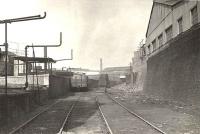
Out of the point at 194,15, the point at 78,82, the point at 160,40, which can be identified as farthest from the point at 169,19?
the point at 78,82

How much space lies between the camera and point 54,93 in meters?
33.6

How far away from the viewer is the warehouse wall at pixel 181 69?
62.5ft

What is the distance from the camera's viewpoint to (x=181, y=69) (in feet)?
A: 73.6

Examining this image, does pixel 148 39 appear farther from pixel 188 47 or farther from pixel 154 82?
pixel 188 47

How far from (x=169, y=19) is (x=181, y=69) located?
6.70 metres

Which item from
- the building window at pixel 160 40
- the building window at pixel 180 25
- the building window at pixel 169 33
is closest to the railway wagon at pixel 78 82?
the building window at pixel 160 40

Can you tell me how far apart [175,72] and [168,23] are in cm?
584

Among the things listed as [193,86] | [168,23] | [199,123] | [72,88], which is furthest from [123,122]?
[72,88]

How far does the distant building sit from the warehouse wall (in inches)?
41.7

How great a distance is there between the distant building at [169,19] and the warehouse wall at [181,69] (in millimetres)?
1059

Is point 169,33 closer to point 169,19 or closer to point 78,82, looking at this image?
point 169,19

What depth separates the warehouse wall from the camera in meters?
19.1

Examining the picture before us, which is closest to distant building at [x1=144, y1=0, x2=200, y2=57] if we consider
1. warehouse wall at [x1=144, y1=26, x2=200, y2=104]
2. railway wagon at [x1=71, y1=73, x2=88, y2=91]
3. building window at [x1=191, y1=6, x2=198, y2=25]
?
building window at [x1=191, y1=6, x2=198, y2=25]

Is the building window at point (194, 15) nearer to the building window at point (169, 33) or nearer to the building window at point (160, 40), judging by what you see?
the building window at point (169, 33)
